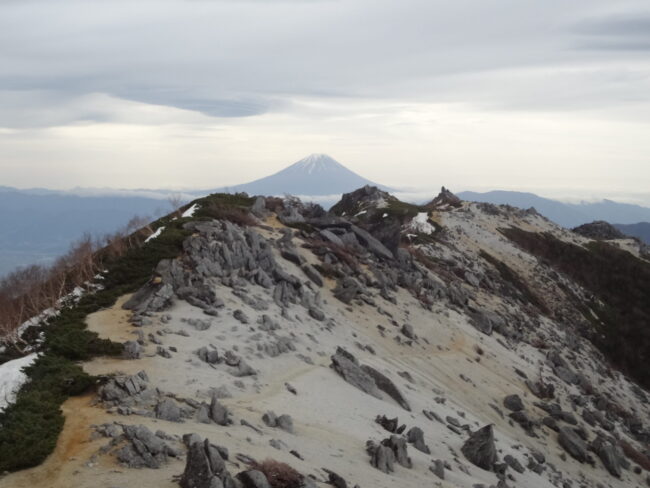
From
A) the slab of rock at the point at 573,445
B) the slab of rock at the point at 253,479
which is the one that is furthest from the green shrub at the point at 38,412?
the slab of rock at the point at 573,445

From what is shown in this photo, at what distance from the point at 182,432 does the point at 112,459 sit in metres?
2.17

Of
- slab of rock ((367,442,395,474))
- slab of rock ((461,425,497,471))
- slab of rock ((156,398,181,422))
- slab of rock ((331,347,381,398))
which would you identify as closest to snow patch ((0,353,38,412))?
slab of rock ((156,398,181,422))

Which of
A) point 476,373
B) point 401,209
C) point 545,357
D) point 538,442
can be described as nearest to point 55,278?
point 476,373

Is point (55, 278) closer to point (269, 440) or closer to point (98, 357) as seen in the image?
point (98, 357)

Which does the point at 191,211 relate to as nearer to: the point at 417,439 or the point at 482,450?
the point at 417,439

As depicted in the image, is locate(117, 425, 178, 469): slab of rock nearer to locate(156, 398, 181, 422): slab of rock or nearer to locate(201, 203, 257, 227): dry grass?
locate(156, 398, 181, 422): slab of rock

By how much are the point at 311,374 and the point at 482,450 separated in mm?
7461

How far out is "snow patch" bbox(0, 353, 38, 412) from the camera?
1712 centimetres

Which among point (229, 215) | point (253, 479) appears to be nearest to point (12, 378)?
point (253, 479)

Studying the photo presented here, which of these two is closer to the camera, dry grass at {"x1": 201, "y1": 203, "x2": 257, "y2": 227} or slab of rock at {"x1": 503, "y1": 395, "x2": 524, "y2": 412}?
slab of rock at {"x1": 503, "y1": 395, "x2": 524, "y2": 412}

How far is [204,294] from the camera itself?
27453 mm

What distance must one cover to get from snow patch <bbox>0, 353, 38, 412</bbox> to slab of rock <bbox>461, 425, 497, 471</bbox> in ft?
53.7

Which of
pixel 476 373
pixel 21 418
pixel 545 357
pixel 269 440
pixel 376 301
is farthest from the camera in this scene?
pixel 545 357

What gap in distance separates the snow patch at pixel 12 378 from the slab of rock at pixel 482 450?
53.7ft
